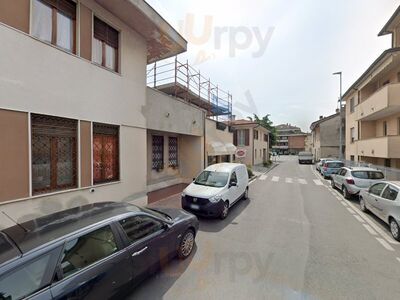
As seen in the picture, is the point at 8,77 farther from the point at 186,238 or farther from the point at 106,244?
the point at 186,238

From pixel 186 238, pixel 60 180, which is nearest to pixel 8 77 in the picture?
pixel 60 180

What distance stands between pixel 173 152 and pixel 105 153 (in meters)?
6.47

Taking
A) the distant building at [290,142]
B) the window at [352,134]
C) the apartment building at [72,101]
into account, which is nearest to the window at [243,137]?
the window at [352,134]

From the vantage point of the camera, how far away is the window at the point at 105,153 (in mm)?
6441

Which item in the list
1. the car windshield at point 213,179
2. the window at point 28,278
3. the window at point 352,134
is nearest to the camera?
the window at point 28,278

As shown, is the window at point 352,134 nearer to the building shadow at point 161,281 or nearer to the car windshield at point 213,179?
the car windshield at point 213,179

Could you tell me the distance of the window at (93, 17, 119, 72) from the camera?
6.41 meters

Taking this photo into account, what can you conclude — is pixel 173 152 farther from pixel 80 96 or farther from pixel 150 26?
pixel 80 96

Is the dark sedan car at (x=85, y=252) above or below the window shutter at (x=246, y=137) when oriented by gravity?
below

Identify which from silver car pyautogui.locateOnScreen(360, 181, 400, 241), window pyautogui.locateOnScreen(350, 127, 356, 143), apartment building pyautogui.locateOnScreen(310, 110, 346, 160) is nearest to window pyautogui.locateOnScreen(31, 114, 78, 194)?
silver car pyautogui.locateOnScreen(360, 181, 400, 241)

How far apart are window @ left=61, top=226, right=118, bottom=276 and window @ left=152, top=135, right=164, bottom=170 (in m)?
8.33

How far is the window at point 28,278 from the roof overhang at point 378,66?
15.7 meters

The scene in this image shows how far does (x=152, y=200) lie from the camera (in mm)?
9305

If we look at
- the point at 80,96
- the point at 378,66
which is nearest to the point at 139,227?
the point at 80,96
